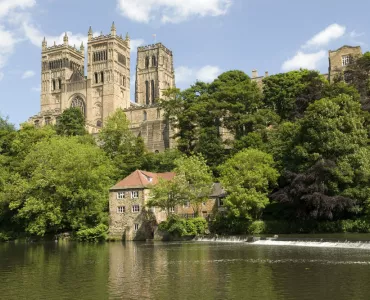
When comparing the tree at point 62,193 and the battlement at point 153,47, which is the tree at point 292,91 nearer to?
the tree at point 62,193

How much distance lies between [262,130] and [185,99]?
19.1 metres

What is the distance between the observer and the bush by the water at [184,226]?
4884 cm

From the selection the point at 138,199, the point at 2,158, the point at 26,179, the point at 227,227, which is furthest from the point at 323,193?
the point at 2,158

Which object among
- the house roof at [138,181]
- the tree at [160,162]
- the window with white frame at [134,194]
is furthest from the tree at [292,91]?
the window with white frame at [134,194]

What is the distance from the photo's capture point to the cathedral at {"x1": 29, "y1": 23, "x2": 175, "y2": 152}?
415 feet

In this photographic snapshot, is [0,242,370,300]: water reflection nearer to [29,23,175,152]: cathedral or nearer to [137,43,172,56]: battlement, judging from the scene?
[29,23,175,152]: cathedral

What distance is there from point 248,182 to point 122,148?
28.6 meters

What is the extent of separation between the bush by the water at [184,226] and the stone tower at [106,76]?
79.4 meters

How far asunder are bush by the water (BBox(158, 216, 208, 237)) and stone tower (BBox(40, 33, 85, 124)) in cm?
9156

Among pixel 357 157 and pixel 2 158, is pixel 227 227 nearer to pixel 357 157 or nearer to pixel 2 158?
pixel 357 157

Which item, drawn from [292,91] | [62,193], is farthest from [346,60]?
[62,193]

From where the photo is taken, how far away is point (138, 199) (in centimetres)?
5416

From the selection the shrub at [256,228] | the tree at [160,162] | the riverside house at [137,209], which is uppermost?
the tree at [160,162]

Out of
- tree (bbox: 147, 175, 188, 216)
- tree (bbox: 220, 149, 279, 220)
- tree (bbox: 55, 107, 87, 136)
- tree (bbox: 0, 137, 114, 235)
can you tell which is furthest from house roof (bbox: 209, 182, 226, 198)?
tree (bbox: 55, 107, 87, 136)
